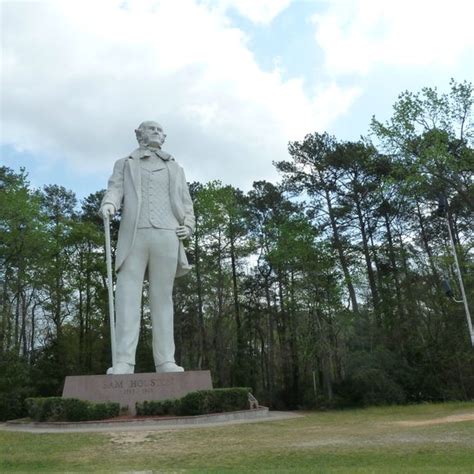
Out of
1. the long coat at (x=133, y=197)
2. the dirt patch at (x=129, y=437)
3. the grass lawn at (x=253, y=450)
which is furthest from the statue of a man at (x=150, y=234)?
the grass lawn at (x=253, y=450)

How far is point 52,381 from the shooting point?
26312 millimetres

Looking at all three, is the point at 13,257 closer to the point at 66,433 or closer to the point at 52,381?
the point at 52,381

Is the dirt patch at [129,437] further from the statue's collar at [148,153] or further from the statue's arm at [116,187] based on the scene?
the statue's collar at [148,153]

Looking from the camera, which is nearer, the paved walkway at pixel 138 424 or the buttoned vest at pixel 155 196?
the paved walkway at pixel 138 424

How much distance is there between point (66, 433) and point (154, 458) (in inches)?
161

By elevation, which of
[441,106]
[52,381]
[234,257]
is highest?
[441,106]

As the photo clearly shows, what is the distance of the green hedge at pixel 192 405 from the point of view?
14.0 meters

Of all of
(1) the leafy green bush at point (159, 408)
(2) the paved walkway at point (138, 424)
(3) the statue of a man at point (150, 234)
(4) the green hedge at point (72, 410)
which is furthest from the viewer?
(3) the statue of a man at point (150, 234)

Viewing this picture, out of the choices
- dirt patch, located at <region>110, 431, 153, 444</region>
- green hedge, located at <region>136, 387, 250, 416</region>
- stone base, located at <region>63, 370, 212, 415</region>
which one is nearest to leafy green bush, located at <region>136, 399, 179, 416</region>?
green hedge, located at <region>136, 387, 250, 416</region>

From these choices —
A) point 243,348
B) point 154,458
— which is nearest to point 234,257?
point 243,348

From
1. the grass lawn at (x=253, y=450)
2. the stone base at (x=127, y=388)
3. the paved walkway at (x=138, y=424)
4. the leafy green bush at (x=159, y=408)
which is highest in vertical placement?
the stone base at (x=127, y=388)

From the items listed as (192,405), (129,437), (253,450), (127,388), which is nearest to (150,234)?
(127,388)

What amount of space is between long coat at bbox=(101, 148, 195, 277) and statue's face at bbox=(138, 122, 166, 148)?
0.26 meters

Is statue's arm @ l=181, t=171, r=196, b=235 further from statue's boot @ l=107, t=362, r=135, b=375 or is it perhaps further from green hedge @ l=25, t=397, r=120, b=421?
green hedge @ l=25, t=397, r=120, b=421
